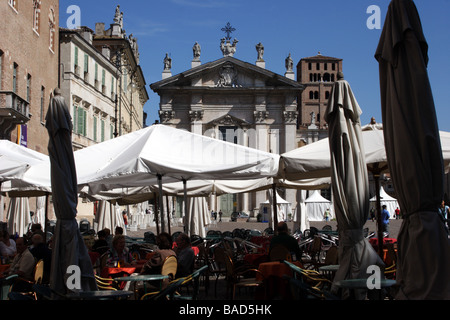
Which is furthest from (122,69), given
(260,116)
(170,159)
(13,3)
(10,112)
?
(170,159)

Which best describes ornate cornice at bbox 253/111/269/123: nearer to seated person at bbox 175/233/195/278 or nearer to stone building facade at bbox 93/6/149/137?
stone building facade at bbox 93/6/149/137

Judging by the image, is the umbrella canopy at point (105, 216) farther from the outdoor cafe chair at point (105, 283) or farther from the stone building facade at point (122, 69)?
the stone building facade at point (122, 69)

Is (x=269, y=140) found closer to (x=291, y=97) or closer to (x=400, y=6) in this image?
(x=291, y=97)

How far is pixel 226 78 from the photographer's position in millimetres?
52156

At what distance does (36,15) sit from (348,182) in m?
23.6

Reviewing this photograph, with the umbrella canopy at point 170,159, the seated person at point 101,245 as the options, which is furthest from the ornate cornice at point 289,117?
the umbrella canopy at point 170,159

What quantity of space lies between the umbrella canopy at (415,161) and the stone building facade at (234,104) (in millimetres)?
46574

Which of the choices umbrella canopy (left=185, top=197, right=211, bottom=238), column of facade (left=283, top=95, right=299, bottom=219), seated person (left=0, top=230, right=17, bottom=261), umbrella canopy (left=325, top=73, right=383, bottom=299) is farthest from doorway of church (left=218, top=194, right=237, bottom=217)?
umbrella canopy (left=325, top=73, right=383, bottom=299)

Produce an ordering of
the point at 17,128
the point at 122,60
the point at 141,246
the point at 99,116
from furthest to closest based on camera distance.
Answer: the point at 122,60
the point at 99,116
the point at 17,128
the point at 141,246

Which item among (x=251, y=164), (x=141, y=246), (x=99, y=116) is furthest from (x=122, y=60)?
(x=251, y=164)

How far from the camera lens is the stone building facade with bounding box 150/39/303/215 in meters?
51.6

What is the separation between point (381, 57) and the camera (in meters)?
4.97

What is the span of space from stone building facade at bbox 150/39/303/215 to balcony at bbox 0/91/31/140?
2859cm
